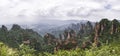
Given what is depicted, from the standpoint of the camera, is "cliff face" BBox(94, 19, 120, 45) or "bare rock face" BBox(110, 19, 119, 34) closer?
"cliff face" BBox(94, 19, 120, 45)

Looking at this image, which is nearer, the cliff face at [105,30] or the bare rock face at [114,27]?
the cliff face at [105,30]

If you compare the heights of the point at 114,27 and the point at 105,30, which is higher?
the point at 114,27

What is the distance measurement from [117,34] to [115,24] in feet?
56.4

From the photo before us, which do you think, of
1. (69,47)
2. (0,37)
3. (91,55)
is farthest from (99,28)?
(91,55)

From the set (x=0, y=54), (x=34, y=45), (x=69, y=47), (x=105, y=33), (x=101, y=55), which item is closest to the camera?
(x=0, y=54)

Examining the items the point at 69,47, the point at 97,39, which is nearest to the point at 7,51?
the point at 69,47

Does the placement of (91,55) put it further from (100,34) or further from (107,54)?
(100,34)

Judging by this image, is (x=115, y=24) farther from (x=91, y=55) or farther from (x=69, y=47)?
(x=91, y=55)

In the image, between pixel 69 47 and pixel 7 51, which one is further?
pixel 69 47

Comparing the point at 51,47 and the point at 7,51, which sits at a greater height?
the point at 7,51

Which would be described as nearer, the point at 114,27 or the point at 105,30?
the point at 114,27

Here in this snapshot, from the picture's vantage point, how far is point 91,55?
7150 centimetres

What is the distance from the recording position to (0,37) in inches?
7288

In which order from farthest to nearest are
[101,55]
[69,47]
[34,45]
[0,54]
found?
1. [34,45]
2. [69,47]
3. [101,55]
4. [0,54]
